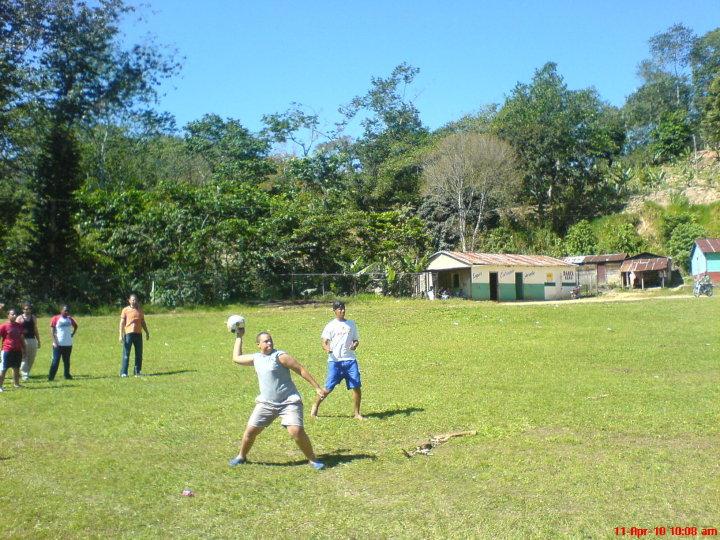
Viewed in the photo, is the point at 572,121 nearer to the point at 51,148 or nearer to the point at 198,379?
the point at 51,148

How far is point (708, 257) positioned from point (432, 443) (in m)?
44.7

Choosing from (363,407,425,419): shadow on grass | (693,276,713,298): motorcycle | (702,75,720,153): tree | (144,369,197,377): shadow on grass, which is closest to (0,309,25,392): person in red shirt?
(144,369,197,377): shadow on grass

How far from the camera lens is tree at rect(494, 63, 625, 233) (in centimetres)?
5981

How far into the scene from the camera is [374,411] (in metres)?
11.9

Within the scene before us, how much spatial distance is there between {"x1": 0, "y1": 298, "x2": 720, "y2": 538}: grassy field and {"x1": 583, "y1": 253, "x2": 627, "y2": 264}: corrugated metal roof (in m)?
34.7

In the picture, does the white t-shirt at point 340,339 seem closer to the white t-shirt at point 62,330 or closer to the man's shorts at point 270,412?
the man's shorts at point 270,412

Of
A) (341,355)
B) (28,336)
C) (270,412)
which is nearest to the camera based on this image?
(270,412)

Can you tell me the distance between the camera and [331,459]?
29.2 feet

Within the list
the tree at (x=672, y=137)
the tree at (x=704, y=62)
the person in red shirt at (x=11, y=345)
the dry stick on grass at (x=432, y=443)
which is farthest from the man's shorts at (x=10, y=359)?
the tree at (x=704, y=62)

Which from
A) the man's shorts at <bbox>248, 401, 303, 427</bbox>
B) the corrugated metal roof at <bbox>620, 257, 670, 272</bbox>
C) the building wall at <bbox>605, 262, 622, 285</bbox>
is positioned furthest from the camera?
the building wall at <bbox>605, 262, 622, 285</bbox>

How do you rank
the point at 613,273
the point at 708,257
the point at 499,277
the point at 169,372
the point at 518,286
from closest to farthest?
the point at 169,372 → the point at 499,277 → the point at 518,286 → the point at 708,257 → the point at 613,273

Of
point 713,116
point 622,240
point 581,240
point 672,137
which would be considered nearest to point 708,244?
point 622,240

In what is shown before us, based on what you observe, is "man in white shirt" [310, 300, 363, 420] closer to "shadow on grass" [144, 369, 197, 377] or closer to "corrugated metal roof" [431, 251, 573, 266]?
"shadow on grass" [144, 369, 197, 377]

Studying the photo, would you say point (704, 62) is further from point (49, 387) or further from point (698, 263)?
point (49, 387)
